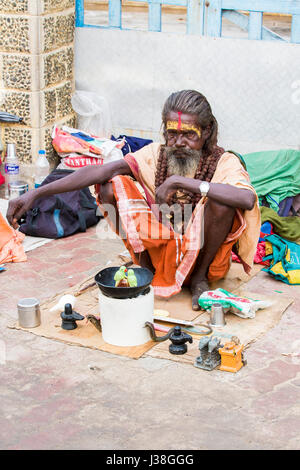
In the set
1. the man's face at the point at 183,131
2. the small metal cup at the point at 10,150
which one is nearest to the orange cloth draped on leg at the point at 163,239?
the man's face at the point at 183,131

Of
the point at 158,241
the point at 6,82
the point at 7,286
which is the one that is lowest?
the point at 7,286

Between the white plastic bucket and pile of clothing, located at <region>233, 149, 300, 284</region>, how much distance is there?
143cm

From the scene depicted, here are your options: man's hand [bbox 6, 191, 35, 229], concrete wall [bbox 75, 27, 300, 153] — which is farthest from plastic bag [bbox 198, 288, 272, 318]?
concrete wall [bbox 75, 27, 300, 153]

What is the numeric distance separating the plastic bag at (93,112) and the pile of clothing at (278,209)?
1.61 metres

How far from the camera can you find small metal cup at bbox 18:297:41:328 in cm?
461

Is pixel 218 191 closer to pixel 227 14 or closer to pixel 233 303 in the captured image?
pixel 233 303

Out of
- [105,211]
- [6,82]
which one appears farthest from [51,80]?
[105,211]

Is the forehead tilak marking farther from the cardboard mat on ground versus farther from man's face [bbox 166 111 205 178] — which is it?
the cardboard mat on ground

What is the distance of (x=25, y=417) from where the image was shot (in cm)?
371

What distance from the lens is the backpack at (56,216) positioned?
629 centimetres
